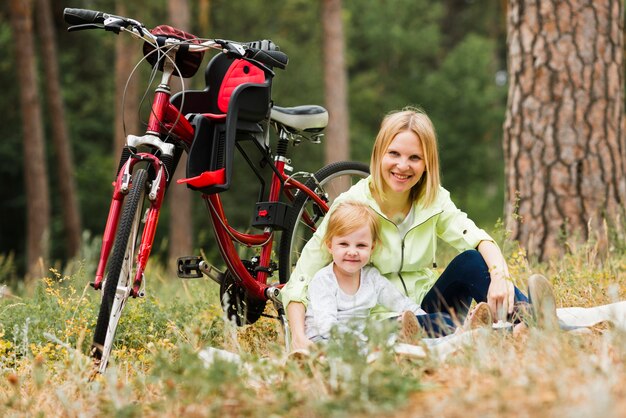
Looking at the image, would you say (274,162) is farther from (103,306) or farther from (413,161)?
(103,306)

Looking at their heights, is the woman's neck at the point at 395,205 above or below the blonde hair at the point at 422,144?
below

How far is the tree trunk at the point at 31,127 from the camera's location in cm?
1548

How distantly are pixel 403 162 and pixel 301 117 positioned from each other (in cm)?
75

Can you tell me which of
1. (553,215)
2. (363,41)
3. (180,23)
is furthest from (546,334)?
(363,41)

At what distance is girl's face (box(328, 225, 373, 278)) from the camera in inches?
153

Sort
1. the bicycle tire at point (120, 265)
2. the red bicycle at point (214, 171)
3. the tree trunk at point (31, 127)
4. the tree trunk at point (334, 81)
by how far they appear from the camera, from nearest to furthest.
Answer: the bicycle tire at point (120, 265), the red bicycle at point (214, 171), the tree trunk at point (31, 127), the tree trunk at point (334, 81)

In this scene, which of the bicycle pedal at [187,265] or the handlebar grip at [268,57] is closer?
the handlebar grip at [268,57]

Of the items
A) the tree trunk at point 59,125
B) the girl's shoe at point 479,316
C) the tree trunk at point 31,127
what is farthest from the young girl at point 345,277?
the tree trunk at point 59,125

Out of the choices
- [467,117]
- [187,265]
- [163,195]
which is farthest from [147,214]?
[467,117]

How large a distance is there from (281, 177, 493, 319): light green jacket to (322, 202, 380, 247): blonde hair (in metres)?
0.07

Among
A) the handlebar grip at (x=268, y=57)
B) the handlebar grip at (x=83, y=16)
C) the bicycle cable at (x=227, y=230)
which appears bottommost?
the bicycle cable at (x=227, y=230)

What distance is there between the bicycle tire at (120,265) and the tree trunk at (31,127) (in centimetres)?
1222

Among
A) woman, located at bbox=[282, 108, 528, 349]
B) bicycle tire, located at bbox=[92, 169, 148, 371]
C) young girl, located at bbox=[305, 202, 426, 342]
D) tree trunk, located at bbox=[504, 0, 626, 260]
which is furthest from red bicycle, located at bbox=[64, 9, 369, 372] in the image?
tree trunk, located at bbox=[504, 0, 626, 260]

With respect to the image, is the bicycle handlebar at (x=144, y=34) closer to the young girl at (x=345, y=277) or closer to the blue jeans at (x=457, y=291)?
the young girl at (x=345, y=277)
